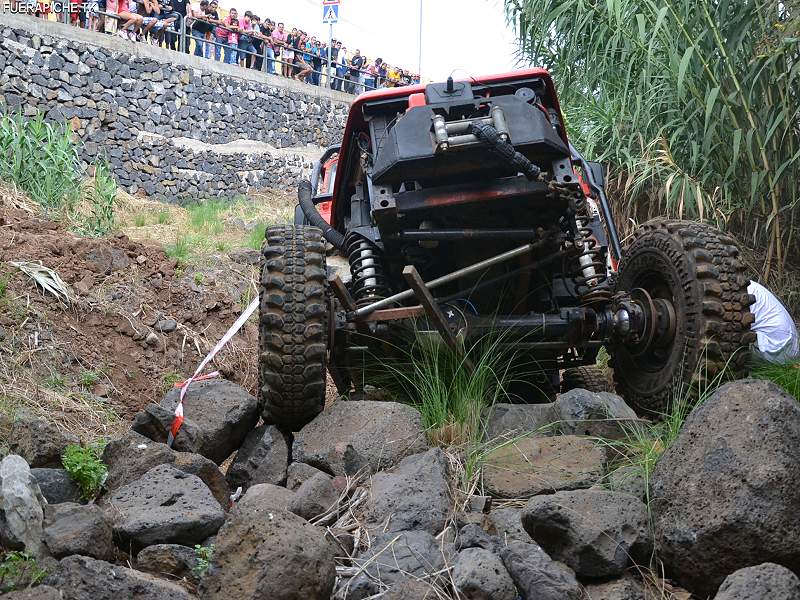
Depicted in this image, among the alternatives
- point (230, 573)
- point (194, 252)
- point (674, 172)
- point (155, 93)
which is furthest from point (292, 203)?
point (230, 573)

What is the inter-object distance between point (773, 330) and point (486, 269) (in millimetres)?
1978

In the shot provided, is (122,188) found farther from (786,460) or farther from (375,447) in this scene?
(786,460)

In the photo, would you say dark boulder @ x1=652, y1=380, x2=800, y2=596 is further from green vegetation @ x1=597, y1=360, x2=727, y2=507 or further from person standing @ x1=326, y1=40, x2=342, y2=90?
person standing @ x1=326, y1=40, x2=342, y2=90

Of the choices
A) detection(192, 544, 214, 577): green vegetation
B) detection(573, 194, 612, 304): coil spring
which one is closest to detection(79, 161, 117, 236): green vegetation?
detection(573, 194, 612, 304): coil spring

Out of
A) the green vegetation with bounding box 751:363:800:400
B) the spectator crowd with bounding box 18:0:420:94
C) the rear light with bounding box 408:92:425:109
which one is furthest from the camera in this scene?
the spectator crowd with bounding box 18:0:420:94

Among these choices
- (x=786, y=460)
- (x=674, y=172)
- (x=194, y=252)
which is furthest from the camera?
(x=194, y=252)

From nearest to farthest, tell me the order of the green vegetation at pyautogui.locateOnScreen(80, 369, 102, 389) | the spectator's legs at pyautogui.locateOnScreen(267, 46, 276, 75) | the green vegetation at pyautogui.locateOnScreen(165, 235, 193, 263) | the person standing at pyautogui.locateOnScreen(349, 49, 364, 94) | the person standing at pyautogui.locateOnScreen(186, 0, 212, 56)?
the green vegetation at pyautogui.locateOnScreen(80, 369, 102, 389) → the green vegetation at pyautogui.locateOnScreen(165, 235, 193, 263) → the person standing at pyautogui.locateOnScreen(186, 0, 212, 56) → the spectator's legs at pyautogui.locateOnScreen(267, 46, 276, 75) → the person standing at pyautogui.locateOnScreen(349, 49, 364, 94)

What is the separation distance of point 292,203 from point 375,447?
13677 mm

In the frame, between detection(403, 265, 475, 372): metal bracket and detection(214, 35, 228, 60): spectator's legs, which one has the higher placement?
detection(214, 35, 228, 60): spectator's legs

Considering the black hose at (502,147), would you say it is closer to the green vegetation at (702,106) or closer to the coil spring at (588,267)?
the coil spring at (588,267)

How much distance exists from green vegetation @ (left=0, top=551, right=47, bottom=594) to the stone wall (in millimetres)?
11240

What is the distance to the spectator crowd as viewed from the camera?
50.7 ft

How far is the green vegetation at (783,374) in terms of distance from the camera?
14.0ft

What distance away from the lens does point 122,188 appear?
1475 cm
